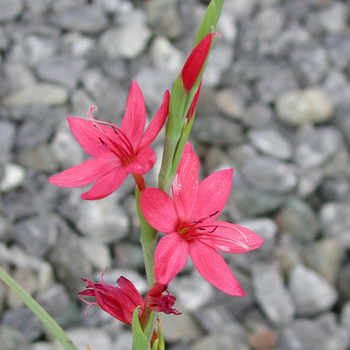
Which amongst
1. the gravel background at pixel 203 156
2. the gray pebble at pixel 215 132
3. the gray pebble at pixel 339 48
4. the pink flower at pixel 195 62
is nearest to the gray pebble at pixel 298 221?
the gravel background at pixel 203 156

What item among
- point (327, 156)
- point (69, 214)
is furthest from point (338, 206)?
point (69, 214)

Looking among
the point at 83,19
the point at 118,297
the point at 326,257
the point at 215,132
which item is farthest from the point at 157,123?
the point at 83,19

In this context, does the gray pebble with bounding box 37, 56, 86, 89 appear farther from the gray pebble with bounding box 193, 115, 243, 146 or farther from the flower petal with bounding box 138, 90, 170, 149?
the flower petal with bounding box 138, 90, 170, 149

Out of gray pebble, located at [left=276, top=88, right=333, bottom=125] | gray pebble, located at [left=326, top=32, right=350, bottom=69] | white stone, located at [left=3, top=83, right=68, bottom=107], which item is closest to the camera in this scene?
white stone, located at [left=3, top=83, right=68, bottom=107]

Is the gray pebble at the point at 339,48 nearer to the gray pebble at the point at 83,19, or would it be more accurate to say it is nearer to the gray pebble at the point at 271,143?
the gray pebble at the point at 271,143

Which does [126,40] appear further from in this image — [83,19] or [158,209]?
[158,209]

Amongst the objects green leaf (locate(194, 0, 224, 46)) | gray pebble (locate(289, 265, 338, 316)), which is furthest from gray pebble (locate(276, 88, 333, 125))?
green leaf (locate(194, 0, 224, 46))
